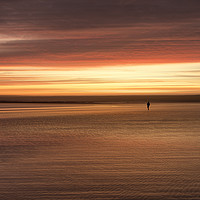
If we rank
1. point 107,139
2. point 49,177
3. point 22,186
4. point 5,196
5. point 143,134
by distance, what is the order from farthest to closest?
point 143,134 < point 107,139 < point 49,177 < point 22,186 < point 5,196

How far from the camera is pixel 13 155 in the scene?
16016mm

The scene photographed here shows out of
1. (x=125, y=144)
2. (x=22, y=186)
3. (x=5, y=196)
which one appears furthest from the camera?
(x=125, y=144)

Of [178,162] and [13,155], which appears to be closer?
[178,162]

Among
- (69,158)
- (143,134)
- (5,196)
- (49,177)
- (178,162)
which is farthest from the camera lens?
(143,134)

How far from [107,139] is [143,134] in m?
3.25

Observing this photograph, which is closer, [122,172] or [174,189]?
[174,189]

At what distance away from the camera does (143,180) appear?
11234 mm

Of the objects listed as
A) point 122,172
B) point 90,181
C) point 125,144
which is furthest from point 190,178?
point 125,144

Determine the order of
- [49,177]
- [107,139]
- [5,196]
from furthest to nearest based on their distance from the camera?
1. [107,139]
2. [49,177]
3. [5,196]

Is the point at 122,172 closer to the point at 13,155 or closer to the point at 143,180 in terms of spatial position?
the point at 143,180

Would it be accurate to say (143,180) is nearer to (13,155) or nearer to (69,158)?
(69,158)

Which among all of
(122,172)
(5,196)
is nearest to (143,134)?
(122,172)

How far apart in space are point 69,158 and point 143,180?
460 centimetres

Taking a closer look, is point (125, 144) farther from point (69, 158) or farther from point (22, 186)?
point (22, 186)
